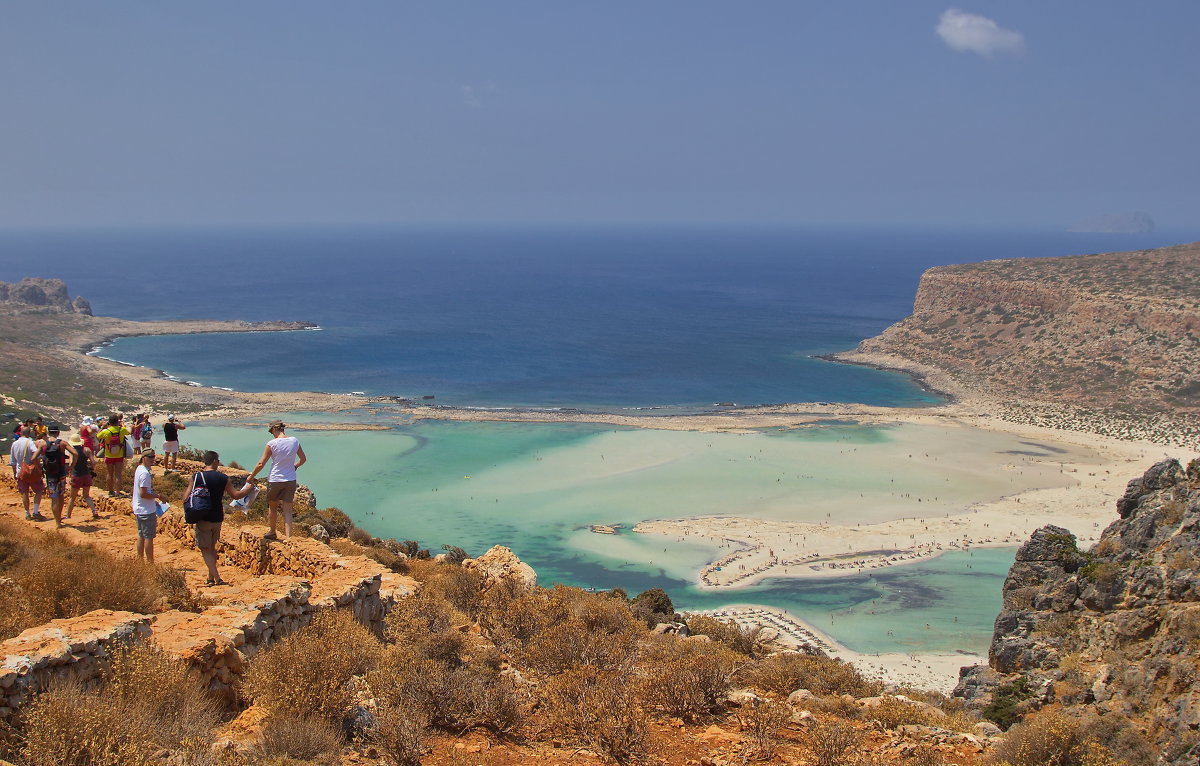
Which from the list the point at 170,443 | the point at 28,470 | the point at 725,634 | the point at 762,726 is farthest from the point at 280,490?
the point at 725,634

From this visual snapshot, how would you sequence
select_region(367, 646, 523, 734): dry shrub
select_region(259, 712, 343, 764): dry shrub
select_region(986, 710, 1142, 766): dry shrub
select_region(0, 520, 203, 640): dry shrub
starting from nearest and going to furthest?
select_region(259, 712, 343, 764): dry shrub
select_region(0, 520, 203, 640): dry shrub
select_region(367, 646, 523, 734): dry shrub
select_region(986, 710, 1142, 766): dry shrub

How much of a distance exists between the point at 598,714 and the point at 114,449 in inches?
377

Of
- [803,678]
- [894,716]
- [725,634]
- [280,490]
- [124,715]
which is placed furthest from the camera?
[725,634]

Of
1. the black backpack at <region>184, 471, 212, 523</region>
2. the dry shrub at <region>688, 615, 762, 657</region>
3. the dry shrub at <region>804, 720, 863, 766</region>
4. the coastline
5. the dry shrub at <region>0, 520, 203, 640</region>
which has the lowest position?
the coastline

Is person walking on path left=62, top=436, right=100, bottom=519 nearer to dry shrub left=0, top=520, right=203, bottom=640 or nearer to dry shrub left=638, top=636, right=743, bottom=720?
dry shrub left=0, top=520, right=203, bottom=640

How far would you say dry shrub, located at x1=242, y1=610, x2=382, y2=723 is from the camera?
6.61 m

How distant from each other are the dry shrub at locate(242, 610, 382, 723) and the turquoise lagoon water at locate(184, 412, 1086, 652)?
2270 centimetres

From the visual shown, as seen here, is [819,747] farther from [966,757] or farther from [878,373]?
[878,373]

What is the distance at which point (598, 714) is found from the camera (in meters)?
7.42

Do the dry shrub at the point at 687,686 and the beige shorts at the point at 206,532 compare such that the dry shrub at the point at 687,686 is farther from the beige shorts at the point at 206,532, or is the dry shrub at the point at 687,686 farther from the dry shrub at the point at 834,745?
the beige shorts at the point at 206,532

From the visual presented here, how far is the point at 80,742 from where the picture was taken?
519cm

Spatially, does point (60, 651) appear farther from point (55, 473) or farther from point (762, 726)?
point (55, 473)

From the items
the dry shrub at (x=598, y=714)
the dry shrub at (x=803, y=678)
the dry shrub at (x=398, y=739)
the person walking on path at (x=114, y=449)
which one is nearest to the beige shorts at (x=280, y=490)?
the person walking on path at (x=114, y=449)

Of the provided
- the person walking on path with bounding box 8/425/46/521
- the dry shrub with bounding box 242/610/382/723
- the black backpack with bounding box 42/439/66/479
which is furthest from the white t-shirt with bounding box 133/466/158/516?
the dry shrub with bounding box 242/610/382/723
